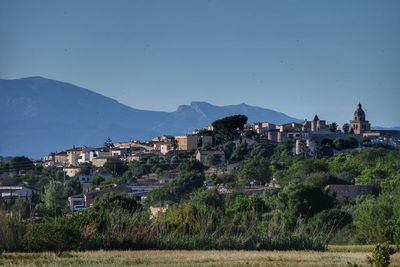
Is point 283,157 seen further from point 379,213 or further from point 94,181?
point 379,213

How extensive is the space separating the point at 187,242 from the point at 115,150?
85.6m

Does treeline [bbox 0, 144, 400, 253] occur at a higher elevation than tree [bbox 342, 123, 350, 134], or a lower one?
lower

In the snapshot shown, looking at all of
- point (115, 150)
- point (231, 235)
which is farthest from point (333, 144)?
point (231, 235)

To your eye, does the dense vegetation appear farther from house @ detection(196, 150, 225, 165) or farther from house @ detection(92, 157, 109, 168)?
house @ detection(92, 157, 109, 168)

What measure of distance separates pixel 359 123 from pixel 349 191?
250 ft

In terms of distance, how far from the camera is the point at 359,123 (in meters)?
127

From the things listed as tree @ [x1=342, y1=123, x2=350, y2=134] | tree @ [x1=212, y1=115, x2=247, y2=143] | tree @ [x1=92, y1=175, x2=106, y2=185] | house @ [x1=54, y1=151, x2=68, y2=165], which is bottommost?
tree @ [x1=92, y1=175, x2=106, y2=185]

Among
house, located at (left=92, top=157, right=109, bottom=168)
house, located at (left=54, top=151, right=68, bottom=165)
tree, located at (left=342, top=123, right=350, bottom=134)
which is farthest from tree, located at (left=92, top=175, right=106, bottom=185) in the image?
tree, located at (left=342, top=123, right=350, bottom=134)

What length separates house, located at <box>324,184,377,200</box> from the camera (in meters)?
51.0

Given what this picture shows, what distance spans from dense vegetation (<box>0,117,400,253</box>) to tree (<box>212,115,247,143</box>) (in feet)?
51.3

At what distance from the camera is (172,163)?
81.8 meters

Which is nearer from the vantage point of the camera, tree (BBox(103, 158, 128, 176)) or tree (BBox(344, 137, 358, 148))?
tree (BBox(103, 158, 128, 176))

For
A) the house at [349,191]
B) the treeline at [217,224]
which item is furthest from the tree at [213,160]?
the house at [349,191]

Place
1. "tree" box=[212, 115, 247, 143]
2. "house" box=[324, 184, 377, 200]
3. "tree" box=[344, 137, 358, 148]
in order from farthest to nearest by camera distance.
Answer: "tree" box=[344, 137, 358, 148], "tree" box=[212, 115, 247, 143], "house" box=[324, 184, 377, 200]
